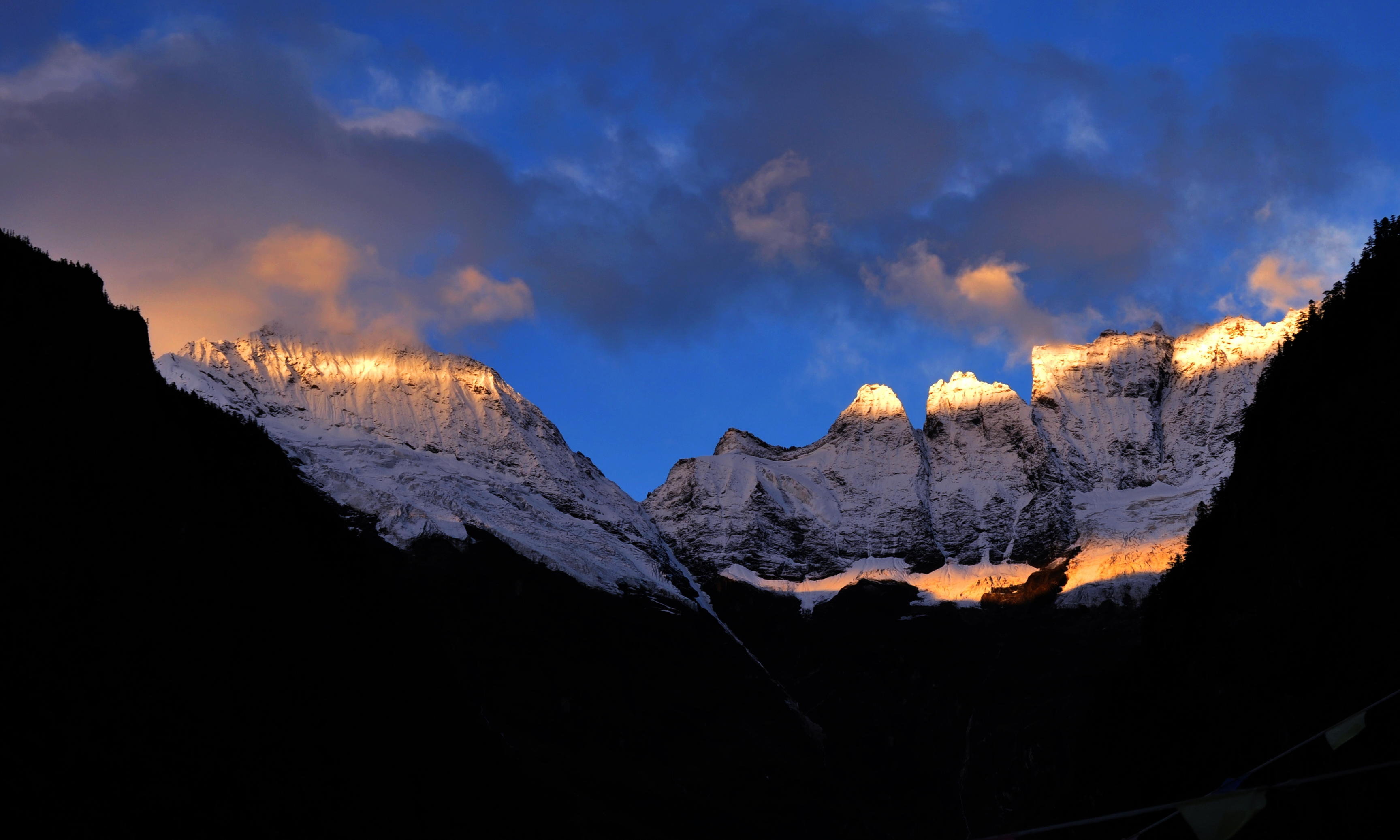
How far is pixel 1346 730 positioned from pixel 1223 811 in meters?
6.10

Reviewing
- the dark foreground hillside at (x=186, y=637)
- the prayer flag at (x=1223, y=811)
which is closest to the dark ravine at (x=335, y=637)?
the dark foreground hillside at (x=186, y=637)

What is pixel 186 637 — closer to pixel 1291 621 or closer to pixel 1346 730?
pixel 1291 621

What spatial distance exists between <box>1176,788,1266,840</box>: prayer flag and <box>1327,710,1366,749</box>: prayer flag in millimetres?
4908

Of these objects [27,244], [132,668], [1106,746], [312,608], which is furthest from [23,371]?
[1106,746]

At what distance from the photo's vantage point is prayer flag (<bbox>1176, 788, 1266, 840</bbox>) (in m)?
33.3

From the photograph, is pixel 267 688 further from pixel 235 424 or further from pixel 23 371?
pixel 235 424

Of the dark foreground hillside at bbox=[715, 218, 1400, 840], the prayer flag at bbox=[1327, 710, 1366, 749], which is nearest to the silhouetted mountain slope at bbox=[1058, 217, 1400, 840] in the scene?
the dark foreground hillside at bbox=[715, 218, 1400, 840]

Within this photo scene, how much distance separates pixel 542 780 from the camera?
16938 cm

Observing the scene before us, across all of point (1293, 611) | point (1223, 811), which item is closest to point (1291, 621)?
point (1293, 611)

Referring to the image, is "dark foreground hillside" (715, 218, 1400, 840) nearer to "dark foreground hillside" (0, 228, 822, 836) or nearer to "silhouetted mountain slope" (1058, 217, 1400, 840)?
"silhouetted mountain slope" (1058, 217, 1400, 840)

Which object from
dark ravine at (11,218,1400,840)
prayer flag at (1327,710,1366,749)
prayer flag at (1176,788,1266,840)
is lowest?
prayer flag at (1176,788,1266,840)

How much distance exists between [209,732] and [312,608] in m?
24.7

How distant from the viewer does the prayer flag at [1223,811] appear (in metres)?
33.3

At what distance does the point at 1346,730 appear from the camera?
3753 centimetres
